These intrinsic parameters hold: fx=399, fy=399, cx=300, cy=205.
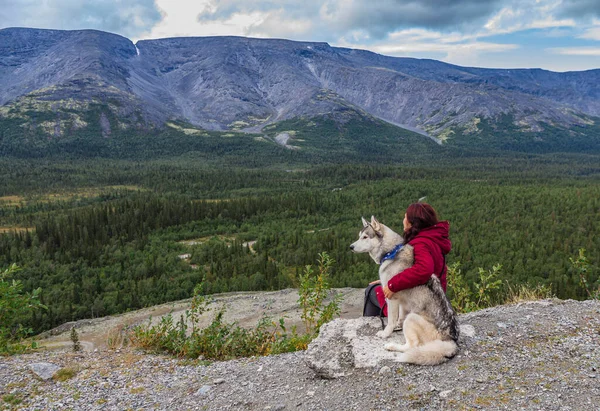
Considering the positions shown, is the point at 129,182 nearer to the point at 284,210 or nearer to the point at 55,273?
the point at 284,210

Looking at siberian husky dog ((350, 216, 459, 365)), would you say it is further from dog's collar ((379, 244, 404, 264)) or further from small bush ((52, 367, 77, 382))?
small bush ((52, 367, 77, 382))

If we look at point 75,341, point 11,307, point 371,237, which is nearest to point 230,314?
point 75,341

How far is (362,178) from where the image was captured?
149m

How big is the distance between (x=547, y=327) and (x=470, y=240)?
58.8m

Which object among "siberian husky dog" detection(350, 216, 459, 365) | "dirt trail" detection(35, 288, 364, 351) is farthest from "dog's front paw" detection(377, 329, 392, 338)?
"dirt trail" detection(35, 288, 364, 351)

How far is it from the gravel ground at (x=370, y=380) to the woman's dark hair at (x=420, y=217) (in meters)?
2.42

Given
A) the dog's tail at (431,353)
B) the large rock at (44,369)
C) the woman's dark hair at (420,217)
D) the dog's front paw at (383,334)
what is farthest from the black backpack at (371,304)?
the large rock at (44,369)

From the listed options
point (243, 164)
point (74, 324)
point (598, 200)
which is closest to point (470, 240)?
point (598, 200)

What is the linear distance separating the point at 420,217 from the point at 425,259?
894mm

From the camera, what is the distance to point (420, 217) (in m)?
7.79

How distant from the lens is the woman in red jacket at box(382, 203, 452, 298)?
7289 millimetres

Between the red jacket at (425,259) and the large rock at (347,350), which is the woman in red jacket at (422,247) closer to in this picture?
the red jacket at (425,259)

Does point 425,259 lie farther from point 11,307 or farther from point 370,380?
point 11,307

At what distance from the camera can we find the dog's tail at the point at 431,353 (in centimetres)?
722
